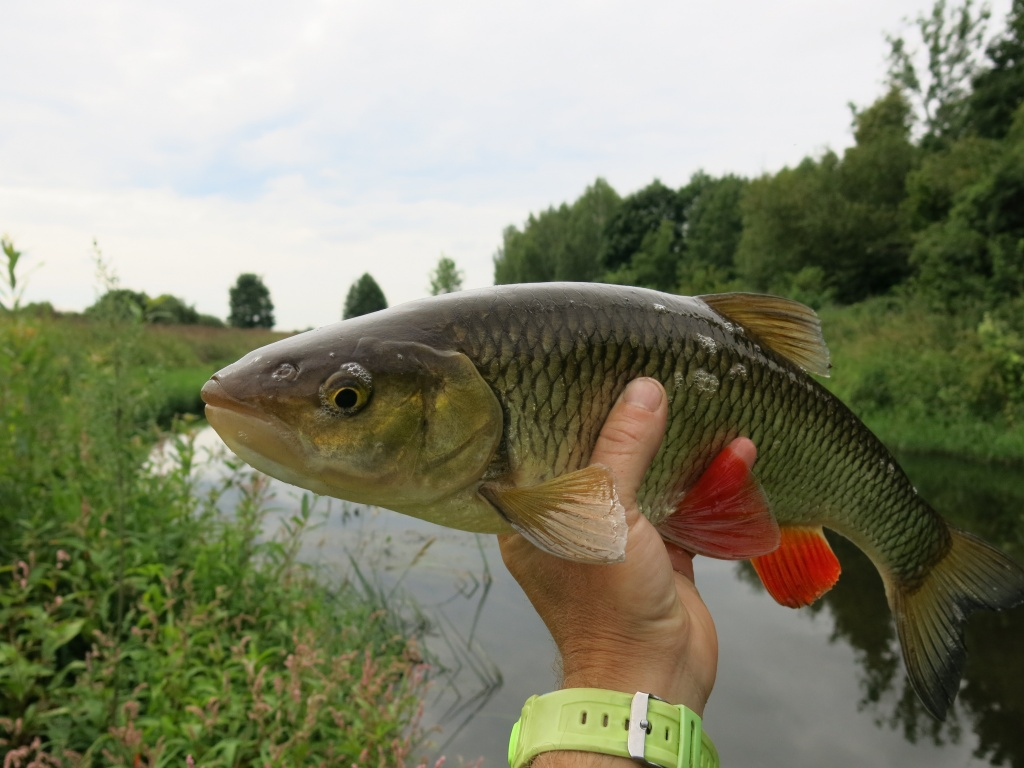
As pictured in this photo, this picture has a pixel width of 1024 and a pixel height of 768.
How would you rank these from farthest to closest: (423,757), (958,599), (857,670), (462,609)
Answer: (462,609)
(857,670)
(423,757)
(958,599)

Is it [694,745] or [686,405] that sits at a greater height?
[686,405]

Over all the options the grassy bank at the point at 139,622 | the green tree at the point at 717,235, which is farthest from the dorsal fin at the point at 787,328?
the green tree at the point at 717,235

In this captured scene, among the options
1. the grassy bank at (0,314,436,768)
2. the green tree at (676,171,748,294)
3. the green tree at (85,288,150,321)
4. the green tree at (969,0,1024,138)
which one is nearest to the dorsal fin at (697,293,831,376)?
the grassy bank at (0,314,436,768)

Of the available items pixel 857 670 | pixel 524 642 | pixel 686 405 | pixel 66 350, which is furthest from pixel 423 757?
pixel 66 350

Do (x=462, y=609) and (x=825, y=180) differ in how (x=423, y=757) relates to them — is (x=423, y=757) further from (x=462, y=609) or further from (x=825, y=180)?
(x=825, y=180)

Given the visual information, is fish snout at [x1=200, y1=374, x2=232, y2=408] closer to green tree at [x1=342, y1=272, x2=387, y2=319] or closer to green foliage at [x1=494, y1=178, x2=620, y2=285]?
A: green tree at [x1=342, y1=272, x2=387, y2=319]

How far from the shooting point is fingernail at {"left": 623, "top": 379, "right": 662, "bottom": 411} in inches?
60.4

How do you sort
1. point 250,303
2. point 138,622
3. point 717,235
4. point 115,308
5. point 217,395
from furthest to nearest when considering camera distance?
point 250,303, point 717,235, point 115,308, point 138,622, point 217,395

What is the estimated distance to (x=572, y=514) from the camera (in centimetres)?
135

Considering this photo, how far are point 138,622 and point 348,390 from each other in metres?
2.77

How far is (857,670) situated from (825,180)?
28.5 meters

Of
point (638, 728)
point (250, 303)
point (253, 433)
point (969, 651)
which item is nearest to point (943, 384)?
point (969, 651)

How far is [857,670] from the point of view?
18.3 ft

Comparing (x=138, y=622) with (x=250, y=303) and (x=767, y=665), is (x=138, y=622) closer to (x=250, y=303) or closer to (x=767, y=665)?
Answer: (x=767, y=665)
